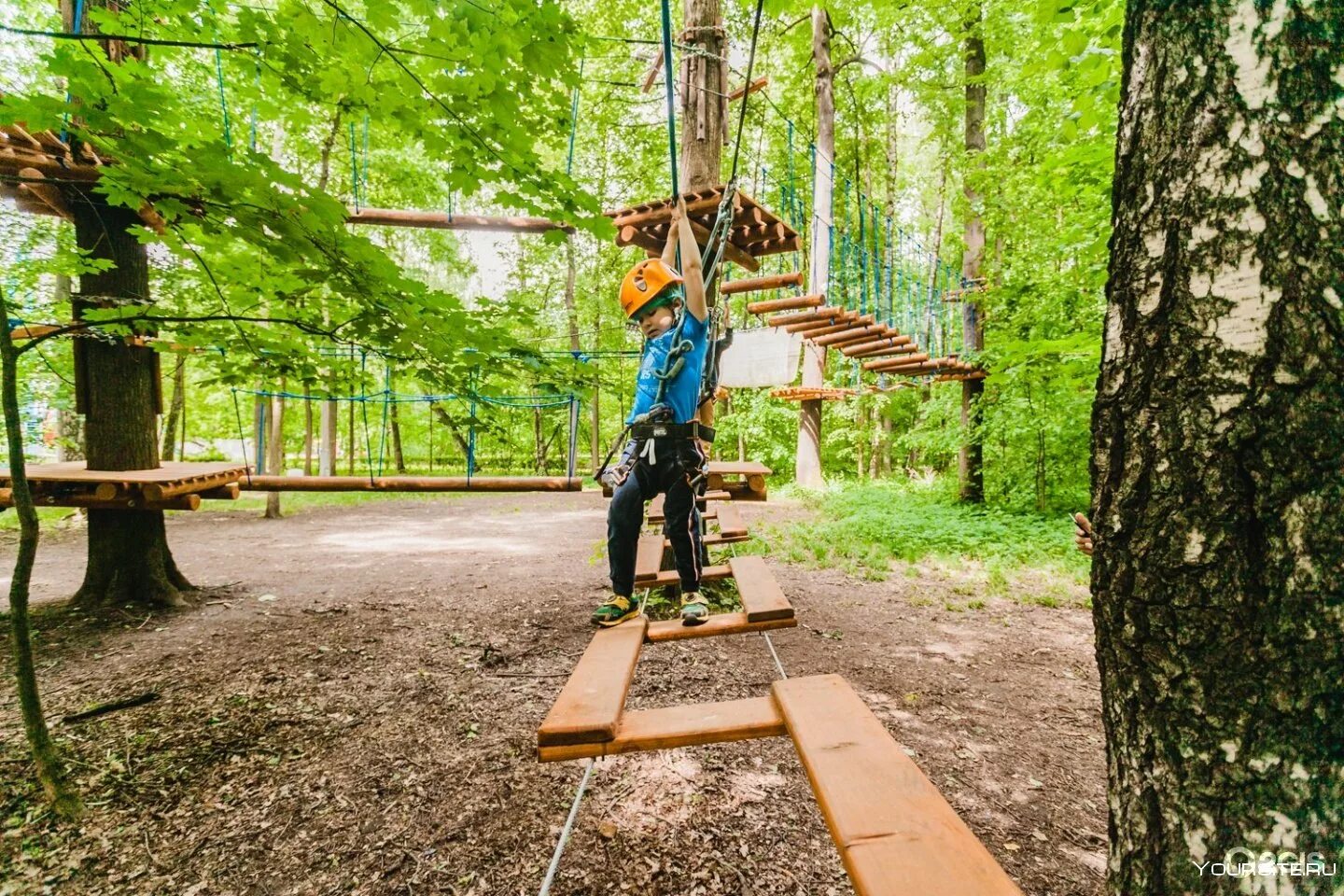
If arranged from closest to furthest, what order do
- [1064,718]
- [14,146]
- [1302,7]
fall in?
[1302,7] < [1064,718] < [14,146]

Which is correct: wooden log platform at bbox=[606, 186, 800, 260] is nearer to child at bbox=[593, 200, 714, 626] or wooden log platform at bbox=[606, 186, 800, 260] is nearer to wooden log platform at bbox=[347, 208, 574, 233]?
wooden log platform at bbox=[347, 208, 574, 233]

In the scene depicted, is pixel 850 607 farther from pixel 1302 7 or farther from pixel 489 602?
pixel 1302 7

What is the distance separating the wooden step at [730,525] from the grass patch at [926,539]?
9.13ft

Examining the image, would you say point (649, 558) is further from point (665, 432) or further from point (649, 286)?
point (649, 286)

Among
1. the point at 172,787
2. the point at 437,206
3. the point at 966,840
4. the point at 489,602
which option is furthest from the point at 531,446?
the point at 966,840

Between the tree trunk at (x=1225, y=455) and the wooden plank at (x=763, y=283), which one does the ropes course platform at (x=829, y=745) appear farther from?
the wooden plank at (x=763, y=283)

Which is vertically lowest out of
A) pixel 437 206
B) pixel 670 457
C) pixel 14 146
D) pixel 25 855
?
pixel 25 855

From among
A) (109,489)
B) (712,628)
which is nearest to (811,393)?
(712,628)

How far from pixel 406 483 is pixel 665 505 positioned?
3.70 m

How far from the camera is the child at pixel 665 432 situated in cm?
266

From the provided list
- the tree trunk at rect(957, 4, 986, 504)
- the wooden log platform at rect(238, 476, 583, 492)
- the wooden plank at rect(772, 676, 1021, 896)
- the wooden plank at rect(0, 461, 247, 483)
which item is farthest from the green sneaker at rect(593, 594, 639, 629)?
the tree trunk at rect(957, 4, 986, 504)

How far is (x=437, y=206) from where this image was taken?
13219 mm

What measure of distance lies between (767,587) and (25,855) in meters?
3.18

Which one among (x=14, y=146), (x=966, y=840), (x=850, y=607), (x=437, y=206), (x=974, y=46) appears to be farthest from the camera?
(x=437, y=206)
